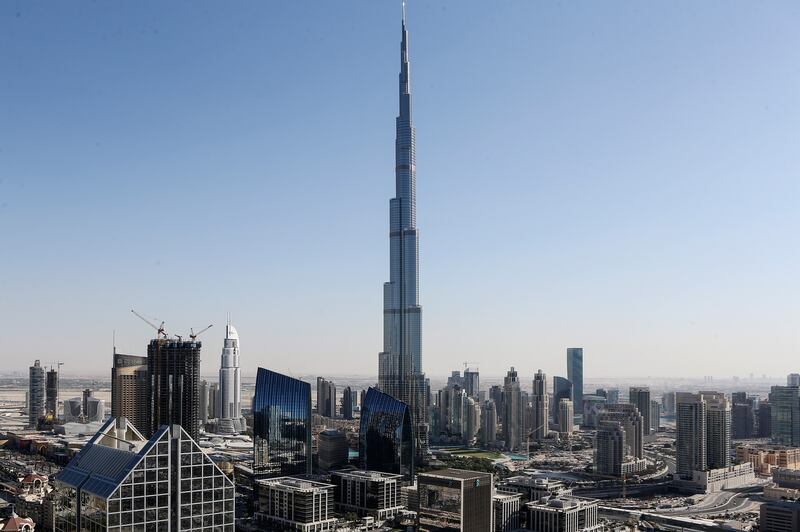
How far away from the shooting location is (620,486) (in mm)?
50344

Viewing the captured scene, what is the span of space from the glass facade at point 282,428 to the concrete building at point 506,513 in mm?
12661

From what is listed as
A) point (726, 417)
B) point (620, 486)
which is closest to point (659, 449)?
point (726, 417)

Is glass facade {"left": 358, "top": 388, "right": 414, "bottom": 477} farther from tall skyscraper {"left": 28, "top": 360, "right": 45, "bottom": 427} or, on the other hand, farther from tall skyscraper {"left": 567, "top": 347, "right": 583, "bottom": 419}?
tall skyscraper {"left": 567, "top": 347, "right": 583, "bottom": 419}

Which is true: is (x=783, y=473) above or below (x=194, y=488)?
below

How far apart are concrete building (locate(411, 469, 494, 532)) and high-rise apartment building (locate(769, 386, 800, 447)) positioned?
48.4 metres

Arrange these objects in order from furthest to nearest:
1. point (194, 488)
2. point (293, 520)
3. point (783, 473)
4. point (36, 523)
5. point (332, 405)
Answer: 1. point (332, 405)
2. point (783, 473)
3. point (293, 520)
4. point (36, 523)
5. point (194, 488)

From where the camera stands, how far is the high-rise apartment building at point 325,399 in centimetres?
8725

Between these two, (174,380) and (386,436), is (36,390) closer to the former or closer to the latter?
(174,380)

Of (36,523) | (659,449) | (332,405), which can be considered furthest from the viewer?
(332,405)

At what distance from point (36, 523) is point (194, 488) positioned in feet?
64.9

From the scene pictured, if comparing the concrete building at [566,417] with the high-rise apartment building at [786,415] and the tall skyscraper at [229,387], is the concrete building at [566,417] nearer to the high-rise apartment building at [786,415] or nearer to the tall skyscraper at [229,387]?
the high-rise apartment building at [786,415]

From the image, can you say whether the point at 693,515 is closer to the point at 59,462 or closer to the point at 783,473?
the point at 783,473

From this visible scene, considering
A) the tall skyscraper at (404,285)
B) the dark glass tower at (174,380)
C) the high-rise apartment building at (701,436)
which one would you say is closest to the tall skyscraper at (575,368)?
the tall skyscraper at (404,285)

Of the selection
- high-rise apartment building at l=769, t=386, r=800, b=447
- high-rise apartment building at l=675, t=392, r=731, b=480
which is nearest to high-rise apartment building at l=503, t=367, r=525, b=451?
high-rise apartment building at l=675, t=392, r=731, b=480
